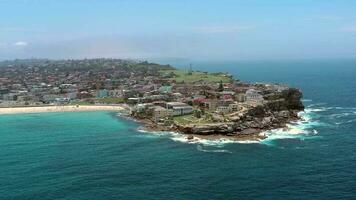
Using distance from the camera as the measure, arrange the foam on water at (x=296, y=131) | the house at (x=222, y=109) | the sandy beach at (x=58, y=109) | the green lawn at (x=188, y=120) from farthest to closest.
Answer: the sandy beach at (x=58, y=109) < the house at (x=222, y=109) < the green lawn at (x=188, y=120) < the foam on water at (x=296, y=131)

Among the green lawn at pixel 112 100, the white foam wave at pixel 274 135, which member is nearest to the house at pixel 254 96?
the white foam wave at pixel 274 135

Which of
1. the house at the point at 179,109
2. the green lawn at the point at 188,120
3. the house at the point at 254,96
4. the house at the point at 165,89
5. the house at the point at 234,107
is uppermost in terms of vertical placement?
the house at the point at 254,96

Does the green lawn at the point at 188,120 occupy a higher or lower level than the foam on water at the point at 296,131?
higher

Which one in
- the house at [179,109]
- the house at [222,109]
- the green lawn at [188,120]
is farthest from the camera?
the house at [179,109]

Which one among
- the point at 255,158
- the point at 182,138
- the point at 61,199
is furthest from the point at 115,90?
the point at 61,199

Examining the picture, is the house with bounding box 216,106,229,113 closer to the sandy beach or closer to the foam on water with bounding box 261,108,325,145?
the foam on water with bounding box 261,108,325,145

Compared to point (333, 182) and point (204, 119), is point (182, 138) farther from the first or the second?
point (333, 182)

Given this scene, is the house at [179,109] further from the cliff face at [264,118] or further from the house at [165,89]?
the house at [165,89]

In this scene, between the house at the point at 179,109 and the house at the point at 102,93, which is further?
the house at the point at 102,93

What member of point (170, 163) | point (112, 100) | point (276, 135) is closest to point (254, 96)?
point (276, 135)
